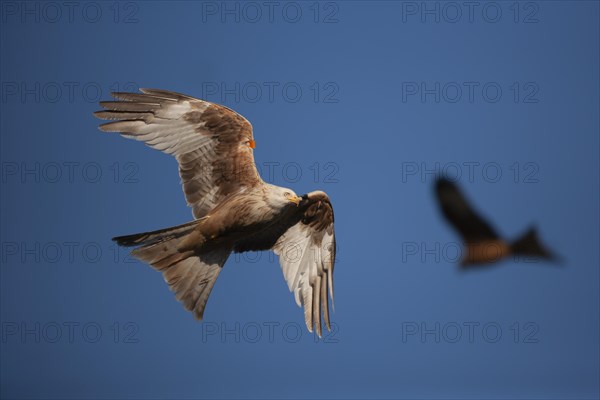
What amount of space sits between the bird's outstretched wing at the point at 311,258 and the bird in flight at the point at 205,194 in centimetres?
3

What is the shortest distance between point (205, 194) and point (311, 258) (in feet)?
5.23

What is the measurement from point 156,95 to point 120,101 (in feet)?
1.41

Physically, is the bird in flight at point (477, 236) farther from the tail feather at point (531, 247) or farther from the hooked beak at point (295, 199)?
the hooked beak at point (295, 199)

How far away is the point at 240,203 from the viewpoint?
334 inches

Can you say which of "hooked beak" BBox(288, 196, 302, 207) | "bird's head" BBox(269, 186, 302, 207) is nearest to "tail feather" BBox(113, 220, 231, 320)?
"bird's head" BBox(269, 186, 302, 207)

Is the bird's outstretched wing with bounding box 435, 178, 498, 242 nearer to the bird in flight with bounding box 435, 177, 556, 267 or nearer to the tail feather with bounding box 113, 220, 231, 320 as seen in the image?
the bird in flight with bounding box 435, 177, 556, 267

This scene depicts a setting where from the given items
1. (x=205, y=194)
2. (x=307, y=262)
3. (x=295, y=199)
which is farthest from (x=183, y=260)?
(x=307, y=262)

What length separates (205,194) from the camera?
889 cm

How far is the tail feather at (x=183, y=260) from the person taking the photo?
8.38 m

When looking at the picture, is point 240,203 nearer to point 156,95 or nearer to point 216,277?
point 216,277

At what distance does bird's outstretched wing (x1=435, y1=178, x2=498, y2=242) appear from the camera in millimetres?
4762

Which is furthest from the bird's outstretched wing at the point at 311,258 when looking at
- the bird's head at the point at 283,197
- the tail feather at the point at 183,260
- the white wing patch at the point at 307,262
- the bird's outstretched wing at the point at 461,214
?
the bird's outstretched wing at the point at 461,214

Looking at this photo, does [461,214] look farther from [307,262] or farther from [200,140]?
[307,262]

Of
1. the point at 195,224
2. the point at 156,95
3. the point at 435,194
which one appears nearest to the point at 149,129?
the point at 156,95
